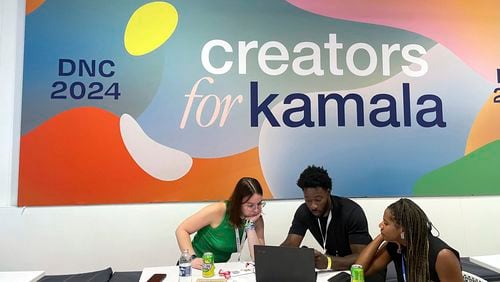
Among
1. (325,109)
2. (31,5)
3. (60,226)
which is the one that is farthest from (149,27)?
(60,226)

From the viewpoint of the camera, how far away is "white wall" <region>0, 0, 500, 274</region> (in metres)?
3.12

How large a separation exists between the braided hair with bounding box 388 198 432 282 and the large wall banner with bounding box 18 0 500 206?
5.02 ft

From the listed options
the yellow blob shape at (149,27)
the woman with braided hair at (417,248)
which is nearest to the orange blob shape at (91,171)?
the yellow blob shape at (149,27)

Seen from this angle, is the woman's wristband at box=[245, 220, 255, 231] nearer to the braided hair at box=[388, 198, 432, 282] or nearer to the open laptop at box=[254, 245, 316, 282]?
the open laptop at box=[254, 245, 316, 282]

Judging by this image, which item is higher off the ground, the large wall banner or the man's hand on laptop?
the large wall banner

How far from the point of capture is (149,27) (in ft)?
10.7

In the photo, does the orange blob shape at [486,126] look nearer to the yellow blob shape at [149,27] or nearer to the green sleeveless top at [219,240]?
the green sleeveless top at [219,240]

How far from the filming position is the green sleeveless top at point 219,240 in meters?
2.59

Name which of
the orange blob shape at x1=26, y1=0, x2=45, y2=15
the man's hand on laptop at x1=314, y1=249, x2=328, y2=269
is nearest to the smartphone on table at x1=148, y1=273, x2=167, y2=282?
the man's hand on laptop at x1=314, y1=249, x2=328, y2=269

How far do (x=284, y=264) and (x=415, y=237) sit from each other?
630mm

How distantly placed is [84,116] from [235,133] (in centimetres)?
123

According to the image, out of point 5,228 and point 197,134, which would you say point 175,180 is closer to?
point 197,134

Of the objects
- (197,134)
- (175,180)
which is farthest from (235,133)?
(175,180)

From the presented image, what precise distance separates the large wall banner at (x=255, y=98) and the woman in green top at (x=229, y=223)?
68cm
